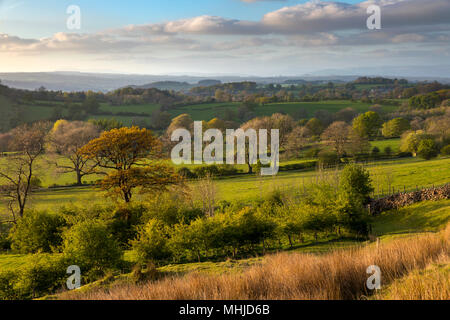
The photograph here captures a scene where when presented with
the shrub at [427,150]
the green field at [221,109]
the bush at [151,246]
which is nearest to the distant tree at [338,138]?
the shrub at [427,150]

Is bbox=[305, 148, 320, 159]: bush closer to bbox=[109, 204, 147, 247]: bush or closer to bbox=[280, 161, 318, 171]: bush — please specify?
bbox=[280, 161, 318, 171]: bush

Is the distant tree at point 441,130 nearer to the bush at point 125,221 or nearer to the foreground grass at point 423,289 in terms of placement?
the bush at point 125,221

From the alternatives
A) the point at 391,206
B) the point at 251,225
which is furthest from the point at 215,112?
the point at 251,225

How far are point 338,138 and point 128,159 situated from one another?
53.5 meters

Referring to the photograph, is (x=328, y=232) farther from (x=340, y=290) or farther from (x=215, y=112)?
(x=215, y=112)

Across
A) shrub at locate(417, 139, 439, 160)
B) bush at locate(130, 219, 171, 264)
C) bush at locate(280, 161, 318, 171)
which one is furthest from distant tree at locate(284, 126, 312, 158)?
bush at locate(130, 219, 171, 264)

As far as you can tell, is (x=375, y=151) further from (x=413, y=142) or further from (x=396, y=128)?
(x=396, y=128)

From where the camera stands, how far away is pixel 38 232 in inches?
1020

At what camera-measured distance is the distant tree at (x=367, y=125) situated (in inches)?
3296

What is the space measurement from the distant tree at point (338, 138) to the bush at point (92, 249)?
57.7m

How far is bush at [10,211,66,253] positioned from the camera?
25.8 m

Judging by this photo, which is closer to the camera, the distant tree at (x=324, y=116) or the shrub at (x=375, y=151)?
the shrub at (x=375, y=151)

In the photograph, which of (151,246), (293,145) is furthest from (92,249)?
(293,145)

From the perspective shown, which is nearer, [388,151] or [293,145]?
[388,151]
